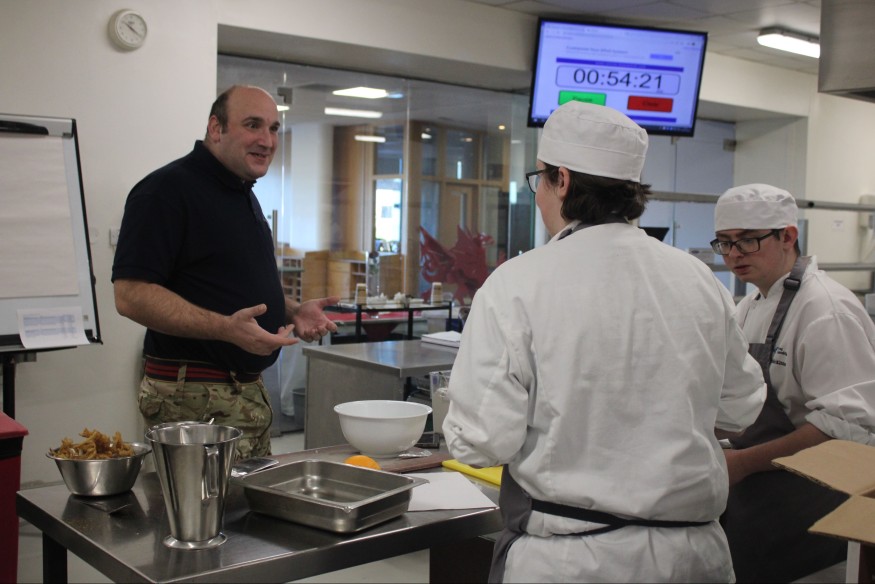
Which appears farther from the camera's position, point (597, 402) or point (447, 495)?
point (447, 495)

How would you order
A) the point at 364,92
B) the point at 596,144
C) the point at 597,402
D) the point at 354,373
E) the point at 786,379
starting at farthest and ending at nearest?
the point at 364,92 → the point at 354,373 → the point at 786,379 → the point at 596,144 → the point at 597,402

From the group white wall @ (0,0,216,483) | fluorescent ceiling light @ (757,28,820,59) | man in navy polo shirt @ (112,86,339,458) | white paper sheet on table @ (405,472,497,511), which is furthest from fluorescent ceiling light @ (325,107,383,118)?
white paper sheet on table @ (405,472,497,511)

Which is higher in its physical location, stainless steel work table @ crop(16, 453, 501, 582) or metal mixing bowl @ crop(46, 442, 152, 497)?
metal mixing bowl @ crop(46, 442, 152, 497)

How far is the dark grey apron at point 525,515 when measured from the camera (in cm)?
141

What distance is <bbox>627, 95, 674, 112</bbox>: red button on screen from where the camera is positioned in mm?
5137

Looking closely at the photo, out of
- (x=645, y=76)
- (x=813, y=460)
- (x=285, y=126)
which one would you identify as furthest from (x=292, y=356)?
(x=813, y=460)

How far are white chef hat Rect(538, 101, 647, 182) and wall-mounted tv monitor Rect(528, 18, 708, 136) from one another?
3.54 metres

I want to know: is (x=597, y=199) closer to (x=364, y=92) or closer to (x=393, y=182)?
(x=364, y=92)

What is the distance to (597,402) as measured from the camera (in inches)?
54.9

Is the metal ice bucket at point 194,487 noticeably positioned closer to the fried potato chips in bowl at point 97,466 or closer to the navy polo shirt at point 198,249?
the fried potato chips in bowl at point 97,466

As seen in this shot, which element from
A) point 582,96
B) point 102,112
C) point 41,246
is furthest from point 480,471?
point 582,96

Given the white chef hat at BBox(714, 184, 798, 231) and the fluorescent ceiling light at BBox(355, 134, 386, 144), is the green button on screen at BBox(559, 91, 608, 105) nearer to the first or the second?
the fluorescent ceiling light at BBox(355, 134, 386, 144)

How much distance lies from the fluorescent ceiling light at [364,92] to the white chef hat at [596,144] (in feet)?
13.3

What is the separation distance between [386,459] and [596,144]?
2.97ft
